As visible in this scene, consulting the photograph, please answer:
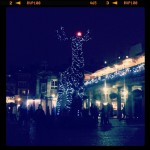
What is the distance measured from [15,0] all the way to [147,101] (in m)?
1.82

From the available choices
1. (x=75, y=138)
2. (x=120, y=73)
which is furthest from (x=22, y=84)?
(x=75, y=138)

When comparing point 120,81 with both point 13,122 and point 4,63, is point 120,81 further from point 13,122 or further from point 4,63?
point 4,63

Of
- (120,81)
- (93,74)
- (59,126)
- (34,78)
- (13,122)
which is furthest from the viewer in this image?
(34,78)

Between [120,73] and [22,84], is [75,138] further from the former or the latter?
[22,84]

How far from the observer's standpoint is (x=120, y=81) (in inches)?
968

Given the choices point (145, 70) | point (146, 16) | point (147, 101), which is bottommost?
point (147, 101)

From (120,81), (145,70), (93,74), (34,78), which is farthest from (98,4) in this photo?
(34,78)

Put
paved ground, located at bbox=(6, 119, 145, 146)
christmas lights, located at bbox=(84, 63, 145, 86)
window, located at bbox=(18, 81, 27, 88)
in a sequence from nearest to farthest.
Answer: paved ground, located at bbox=(6, 119, 145, 146), christmas lights, located at bbox=(84, 63, 145, 86), window, located at bbox=(18, 81, 27, 88)

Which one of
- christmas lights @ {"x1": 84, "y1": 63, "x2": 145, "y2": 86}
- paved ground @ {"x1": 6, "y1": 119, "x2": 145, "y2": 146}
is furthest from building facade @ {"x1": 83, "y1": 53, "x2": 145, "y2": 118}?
paved ground @ {"x1": 6, "y1": 119, "x2": 145, "y2": 146}

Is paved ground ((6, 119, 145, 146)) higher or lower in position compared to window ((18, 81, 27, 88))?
lower

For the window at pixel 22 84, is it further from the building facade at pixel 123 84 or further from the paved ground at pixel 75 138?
the paved ground at pixel 75 138

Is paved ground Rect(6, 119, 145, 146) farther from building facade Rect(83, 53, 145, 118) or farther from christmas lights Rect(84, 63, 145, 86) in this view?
building facade Rect(83, 53, 145, 118)

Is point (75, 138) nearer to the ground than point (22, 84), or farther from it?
nearer to the ground

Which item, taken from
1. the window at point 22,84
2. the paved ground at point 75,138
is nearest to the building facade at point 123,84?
the paved ground at point 75,138
